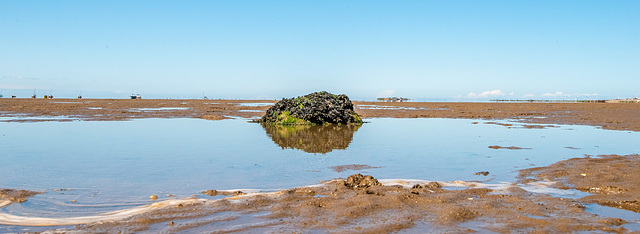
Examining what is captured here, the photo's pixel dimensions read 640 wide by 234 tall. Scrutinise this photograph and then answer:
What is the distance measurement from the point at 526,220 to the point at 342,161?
4.54 metres

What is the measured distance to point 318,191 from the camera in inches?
227

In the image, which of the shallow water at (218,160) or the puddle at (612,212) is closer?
the puddle at (612,212)

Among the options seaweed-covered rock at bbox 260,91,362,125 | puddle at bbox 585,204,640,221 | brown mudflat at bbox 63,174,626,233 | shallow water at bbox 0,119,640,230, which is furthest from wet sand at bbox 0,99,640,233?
seaweed-covered rock at bbox 260,91,362,125

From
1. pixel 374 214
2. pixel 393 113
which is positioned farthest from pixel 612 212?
pixel 393 113

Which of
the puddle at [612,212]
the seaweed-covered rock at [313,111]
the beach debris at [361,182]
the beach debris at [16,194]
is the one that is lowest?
the puddle at [612,212]

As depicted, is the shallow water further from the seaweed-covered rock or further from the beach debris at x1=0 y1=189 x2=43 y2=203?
the seaweed-covered rock

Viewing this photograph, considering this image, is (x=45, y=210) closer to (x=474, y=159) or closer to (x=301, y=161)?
(x=301, y=161)

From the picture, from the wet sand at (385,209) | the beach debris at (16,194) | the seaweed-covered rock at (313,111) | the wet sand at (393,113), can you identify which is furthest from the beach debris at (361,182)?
the wet sand at (393,113)


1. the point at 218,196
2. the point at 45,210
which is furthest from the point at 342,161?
the point at 45,210

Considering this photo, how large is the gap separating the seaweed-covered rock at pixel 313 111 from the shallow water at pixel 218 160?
5.32 m

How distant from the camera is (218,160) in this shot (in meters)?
8.43

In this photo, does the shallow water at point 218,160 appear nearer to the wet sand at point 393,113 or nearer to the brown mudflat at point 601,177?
the brown mudflat at point 601,177

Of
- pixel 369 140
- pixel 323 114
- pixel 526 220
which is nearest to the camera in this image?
pixel 526 220

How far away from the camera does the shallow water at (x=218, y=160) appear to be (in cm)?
577
